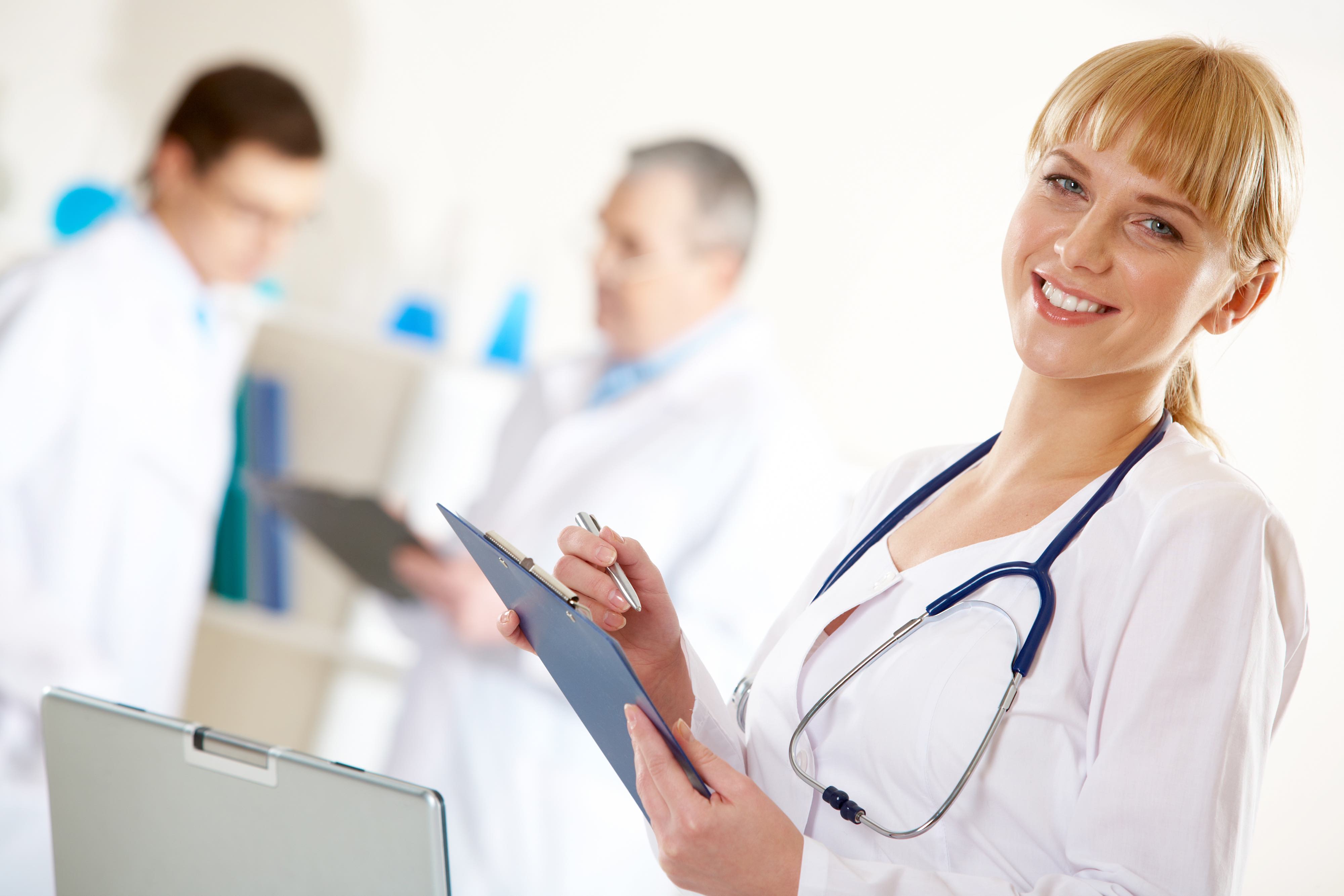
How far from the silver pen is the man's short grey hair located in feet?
5.83

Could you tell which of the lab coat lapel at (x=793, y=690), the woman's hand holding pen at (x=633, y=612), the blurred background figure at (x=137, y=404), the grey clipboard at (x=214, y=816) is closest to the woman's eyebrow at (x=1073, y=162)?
the lab coat lapel at (x=793, y=690)

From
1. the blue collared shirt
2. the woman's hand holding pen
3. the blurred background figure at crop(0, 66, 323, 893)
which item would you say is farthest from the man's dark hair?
the woman's hand holding pen

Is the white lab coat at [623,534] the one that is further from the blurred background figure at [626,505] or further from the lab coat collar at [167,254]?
the lab coat collar at [167,254]

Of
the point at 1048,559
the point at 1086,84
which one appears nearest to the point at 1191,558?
the point at 1048,559

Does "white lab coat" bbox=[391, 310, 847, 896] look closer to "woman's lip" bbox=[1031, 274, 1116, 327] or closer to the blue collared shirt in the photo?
the blue collared shirt

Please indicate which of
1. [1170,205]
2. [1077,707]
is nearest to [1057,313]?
[1170,205]

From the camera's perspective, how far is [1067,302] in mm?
968

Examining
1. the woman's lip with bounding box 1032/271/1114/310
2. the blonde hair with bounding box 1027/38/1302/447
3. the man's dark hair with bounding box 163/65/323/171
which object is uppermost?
the blonde hair with bounding box 1027/38/1302/447

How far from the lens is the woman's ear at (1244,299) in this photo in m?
0.98

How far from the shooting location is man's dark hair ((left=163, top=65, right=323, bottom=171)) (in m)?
2.98

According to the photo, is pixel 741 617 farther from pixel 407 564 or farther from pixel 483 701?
pixel 407 564

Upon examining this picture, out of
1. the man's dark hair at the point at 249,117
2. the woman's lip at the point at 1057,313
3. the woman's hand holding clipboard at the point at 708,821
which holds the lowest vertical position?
the woman's hand holding clipboard at the point at 708,821

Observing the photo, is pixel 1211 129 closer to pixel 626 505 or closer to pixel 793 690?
pixel 793 690

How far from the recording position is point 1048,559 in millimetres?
925
